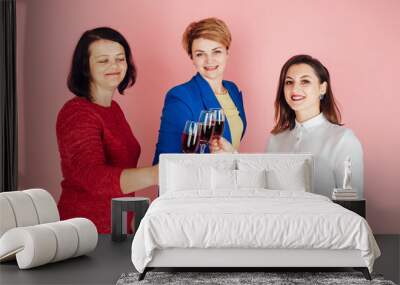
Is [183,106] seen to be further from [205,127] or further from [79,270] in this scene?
[79,270]

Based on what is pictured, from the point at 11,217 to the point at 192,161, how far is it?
196 cm

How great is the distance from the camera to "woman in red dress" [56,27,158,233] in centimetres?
741


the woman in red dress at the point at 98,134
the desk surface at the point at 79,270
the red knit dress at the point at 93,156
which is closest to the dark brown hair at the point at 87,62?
the woman in red dress at the point at 98,134

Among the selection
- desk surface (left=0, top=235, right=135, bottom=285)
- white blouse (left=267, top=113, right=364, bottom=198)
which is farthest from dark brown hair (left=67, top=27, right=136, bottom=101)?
desk surface (left=0, top=235, right=135, bottom=285)

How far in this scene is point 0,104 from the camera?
6.99 meters

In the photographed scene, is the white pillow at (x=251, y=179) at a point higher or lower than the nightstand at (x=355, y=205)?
higher

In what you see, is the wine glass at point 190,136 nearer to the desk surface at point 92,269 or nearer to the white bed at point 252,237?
the desk surface at point 92,269

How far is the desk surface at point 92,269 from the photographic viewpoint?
5.16 metres

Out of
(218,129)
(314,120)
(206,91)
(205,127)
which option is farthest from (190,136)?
(314,120)

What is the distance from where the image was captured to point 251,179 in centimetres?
656

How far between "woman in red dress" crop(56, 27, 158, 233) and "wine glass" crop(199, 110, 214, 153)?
0.60m

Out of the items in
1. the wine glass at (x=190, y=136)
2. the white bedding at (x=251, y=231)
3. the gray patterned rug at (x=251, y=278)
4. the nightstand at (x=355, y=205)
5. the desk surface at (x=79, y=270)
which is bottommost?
the desk surface at (x=79, y=270)

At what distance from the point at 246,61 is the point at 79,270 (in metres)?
3.05

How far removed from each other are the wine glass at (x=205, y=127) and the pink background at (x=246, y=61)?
0.42m
